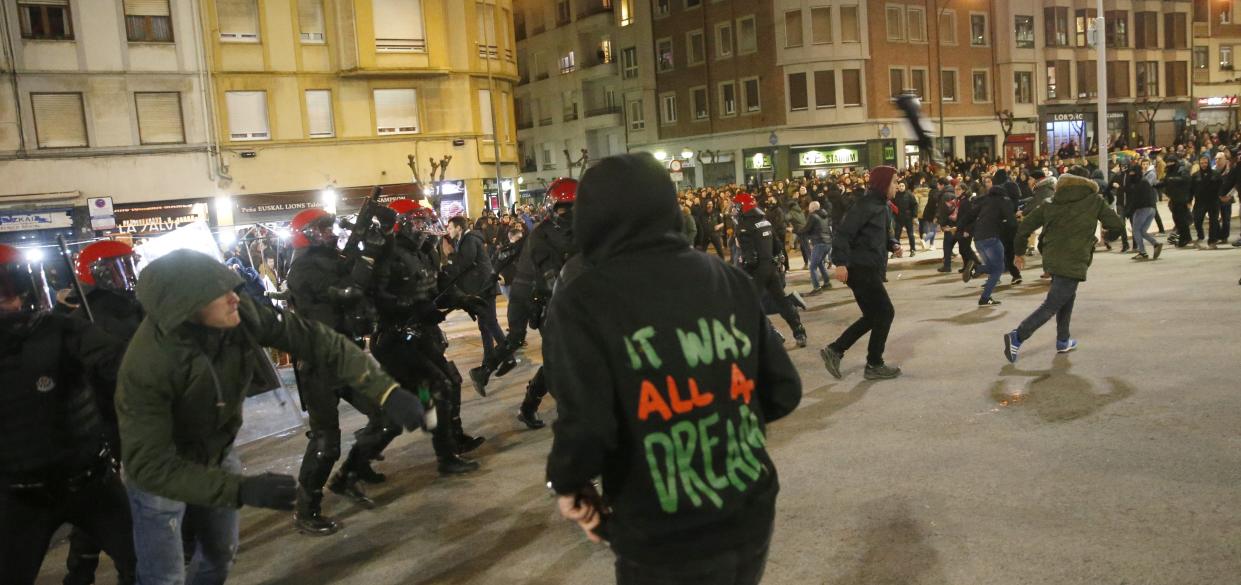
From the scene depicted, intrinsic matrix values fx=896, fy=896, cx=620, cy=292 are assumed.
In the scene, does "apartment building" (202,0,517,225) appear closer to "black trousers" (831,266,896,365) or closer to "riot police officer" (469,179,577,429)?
"riot police officer" (469,179,577,429)

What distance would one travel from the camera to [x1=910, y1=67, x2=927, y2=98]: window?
147 feet

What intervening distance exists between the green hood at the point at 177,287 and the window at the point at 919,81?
149ft

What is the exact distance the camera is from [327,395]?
18.2 ft

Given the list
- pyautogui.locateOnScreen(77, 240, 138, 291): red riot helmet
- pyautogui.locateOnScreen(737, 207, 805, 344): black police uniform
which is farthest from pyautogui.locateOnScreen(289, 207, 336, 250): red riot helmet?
pyautogui.locateOnScreen(737, 207, 805, 344): black police uniform

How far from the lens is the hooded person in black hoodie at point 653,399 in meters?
2.31

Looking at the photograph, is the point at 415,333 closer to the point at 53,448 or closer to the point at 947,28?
the point at 53,448

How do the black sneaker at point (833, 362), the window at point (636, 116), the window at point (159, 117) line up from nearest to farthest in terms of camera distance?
Answer: the black sneaker at point (833, 362)
the window at point (159, 117)
the window at point (636, 116)

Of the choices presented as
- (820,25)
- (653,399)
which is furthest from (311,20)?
(653,399)

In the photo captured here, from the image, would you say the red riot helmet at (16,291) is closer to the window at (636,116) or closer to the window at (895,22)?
the window at (895,22)

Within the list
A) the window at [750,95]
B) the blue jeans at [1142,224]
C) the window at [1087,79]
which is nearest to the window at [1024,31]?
the window at [1087,79]

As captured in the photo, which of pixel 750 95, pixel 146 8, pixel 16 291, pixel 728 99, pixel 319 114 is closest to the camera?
pixel 16 291

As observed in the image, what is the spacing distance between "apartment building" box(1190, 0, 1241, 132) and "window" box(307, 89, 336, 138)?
5450 centimetres

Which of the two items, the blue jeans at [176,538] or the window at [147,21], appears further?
the window at [147,21]

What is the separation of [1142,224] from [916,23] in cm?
3212
